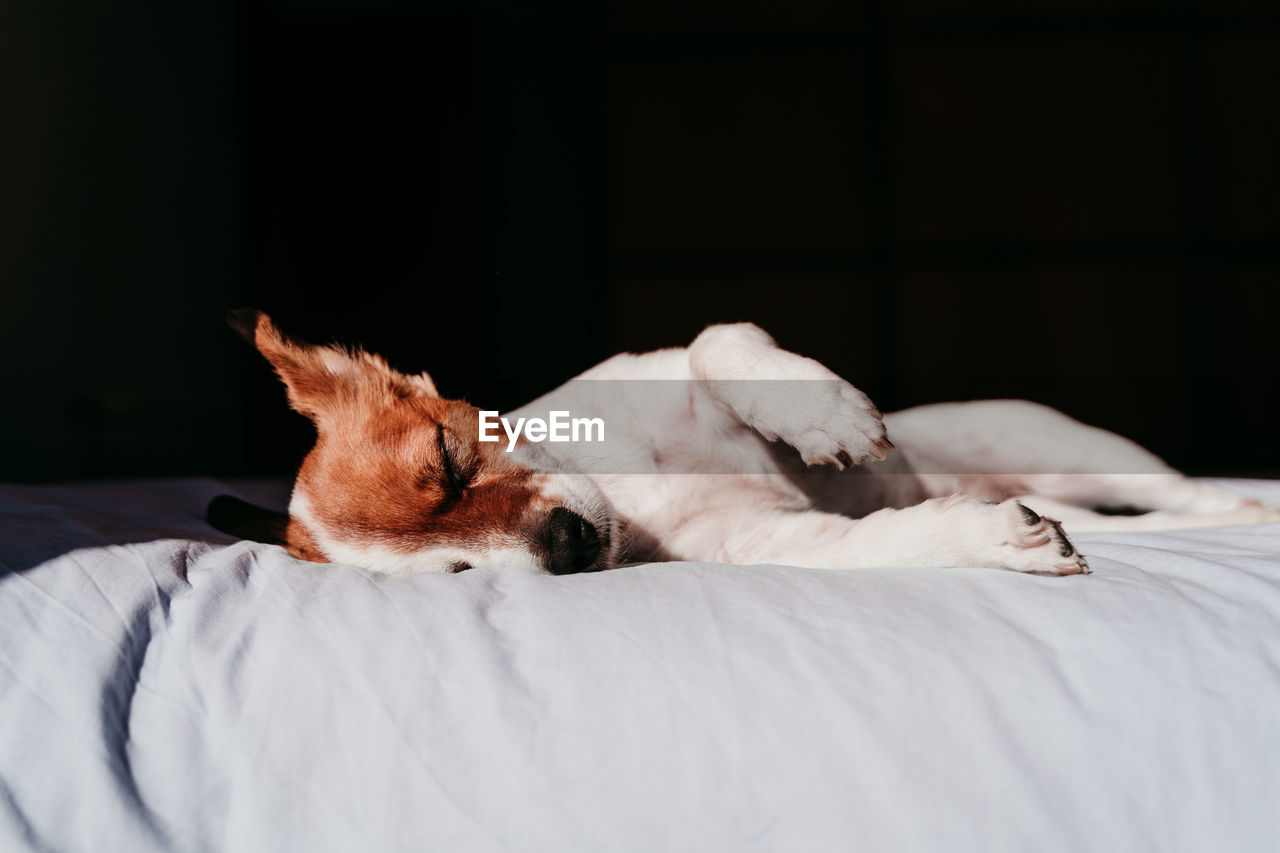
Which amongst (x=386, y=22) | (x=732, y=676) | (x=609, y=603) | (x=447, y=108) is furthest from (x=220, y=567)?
(x=386, y=22)

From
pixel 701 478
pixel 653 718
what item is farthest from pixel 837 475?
pixel 653 718

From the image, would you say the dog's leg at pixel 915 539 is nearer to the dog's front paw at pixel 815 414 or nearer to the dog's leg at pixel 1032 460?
the dog's front paw at pixel 815 414

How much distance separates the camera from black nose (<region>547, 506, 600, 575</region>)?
Result: 108cm

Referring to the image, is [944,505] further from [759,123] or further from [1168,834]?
[759,123]

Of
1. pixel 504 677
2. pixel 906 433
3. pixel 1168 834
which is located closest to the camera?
pixel 1168 834

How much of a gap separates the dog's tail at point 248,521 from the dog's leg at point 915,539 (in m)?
0.71

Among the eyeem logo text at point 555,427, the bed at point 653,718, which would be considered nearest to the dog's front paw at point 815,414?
the bed at point 653,718

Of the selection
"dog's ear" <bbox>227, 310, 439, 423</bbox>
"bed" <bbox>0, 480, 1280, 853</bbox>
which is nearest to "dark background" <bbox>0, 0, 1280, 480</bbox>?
"dog's ear" <bbox>227, 310, 439, 423</bbox>

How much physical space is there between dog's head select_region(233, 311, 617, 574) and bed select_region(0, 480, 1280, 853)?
0.94 ft

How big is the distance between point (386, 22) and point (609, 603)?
3398mm

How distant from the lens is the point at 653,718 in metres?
0.67

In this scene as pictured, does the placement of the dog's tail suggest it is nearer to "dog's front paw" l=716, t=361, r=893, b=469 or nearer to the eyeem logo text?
the eyeem logo text

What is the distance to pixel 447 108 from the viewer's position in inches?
133
